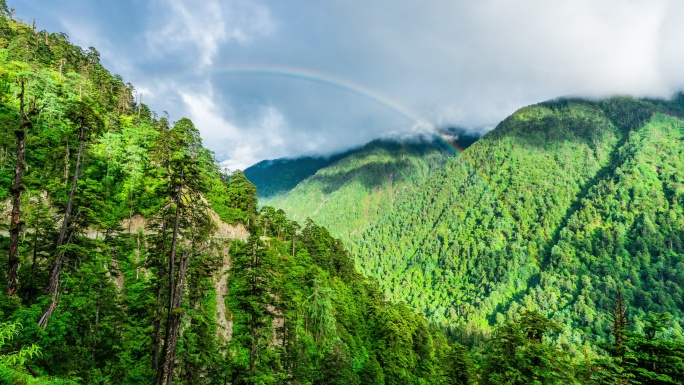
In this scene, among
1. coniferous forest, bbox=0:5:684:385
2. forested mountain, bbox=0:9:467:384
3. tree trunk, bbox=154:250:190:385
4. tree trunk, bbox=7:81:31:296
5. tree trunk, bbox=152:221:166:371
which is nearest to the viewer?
tree trunk, bbox=7:81:31:296

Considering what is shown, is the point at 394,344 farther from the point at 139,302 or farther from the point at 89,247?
the point at 89,247

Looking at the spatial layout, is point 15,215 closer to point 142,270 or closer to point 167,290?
point 167,290

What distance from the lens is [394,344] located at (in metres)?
56.8

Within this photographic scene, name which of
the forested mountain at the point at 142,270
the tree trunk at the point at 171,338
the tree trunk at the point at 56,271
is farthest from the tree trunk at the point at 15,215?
the tree trunk at the point at 171,338

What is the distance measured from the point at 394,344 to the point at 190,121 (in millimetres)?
55790

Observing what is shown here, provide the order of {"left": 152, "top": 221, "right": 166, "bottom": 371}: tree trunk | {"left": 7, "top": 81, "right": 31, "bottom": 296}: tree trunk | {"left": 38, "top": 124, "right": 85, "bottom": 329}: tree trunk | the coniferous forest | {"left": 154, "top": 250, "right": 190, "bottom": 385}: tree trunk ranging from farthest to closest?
{"left": 152, "top": 221, "right": 166, "bottom": 371}: tree trunk → {"left": 38, "top": 124, "right": 85, "bottom": 329}: tree trunk → the coniferous forest → {"left": 154, "top": 250, "right": 190, "bottom": 385}: tree trunk → {"left": 7, "top": 81, "right": 31, "bottom": 296}: tree trunk

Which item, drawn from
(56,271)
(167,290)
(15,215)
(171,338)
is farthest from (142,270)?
(171,338)

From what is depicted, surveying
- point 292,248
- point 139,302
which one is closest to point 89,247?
point 139,302

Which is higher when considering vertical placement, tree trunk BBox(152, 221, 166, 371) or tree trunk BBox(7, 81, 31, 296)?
tree trunk BBox(7, 81, 31, 296)

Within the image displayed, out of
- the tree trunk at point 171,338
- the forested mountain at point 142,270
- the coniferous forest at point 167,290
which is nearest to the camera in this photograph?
the tree trunk at point 171,338

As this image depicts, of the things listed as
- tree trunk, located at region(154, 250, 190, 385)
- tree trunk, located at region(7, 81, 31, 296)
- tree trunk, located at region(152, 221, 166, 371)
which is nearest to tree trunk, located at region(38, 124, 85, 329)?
tree trunk, located at region(7, 81, 31, 296)

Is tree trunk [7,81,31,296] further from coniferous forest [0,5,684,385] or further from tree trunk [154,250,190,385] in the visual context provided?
tree trunk [154,250,190,385]

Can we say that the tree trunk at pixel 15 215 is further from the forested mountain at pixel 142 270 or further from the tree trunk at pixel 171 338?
the tree trunk at pixel 171 338

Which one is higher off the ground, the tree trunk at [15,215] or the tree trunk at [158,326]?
the tree trunk at [15,215]
